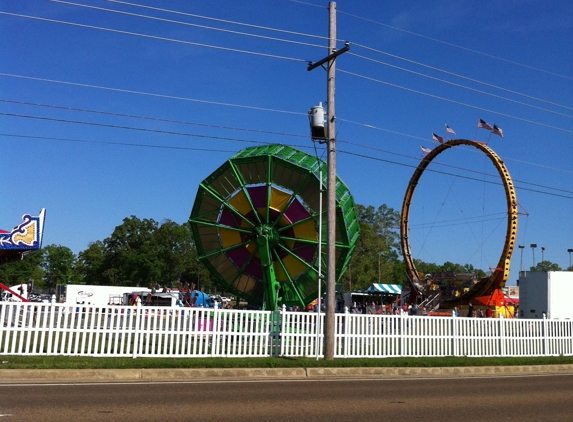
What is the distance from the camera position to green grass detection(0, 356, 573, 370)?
1227 cm

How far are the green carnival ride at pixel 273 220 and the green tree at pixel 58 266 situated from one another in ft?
295

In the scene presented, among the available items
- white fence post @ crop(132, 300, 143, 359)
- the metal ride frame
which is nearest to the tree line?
the metal ride frame

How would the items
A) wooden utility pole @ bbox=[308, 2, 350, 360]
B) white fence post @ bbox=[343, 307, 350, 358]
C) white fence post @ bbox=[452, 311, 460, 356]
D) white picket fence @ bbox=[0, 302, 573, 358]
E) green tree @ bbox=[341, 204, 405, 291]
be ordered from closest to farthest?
white picket fence @ bbox=[0, 302, 573, 358]
wooden utility pole @ bbox=[308, 2, 350, 360]
white fence post @ bbox=[343, 307, 350, 358]
white fence post @ bbox=[452, 311, 460, 356]
green tree @ bbox=[341, 204, 405, 291]

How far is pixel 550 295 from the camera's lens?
29.4 meters

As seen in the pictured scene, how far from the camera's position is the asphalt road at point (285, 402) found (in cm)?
802

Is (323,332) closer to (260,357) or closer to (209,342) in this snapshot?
(260,357)

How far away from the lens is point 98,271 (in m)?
95.6

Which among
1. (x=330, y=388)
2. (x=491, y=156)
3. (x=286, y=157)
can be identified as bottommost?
(x=330, y=388)

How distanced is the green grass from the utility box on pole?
1264cm

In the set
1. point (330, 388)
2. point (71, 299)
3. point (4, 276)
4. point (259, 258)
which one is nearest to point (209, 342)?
point (330, 388)

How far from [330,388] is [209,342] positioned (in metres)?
4.88

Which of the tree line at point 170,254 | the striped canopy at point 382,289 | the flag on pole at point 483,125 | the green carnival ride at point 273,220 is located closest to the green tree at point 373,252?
the tree line at point 170,254

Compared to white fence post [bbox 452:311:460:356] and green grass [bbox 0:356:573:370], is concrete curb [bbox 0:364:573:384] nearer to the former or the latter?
green grass [bbox 0:356:573:370]

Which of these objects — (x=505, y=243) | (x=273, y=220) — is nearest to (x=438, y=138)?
(x=505, y=243)
